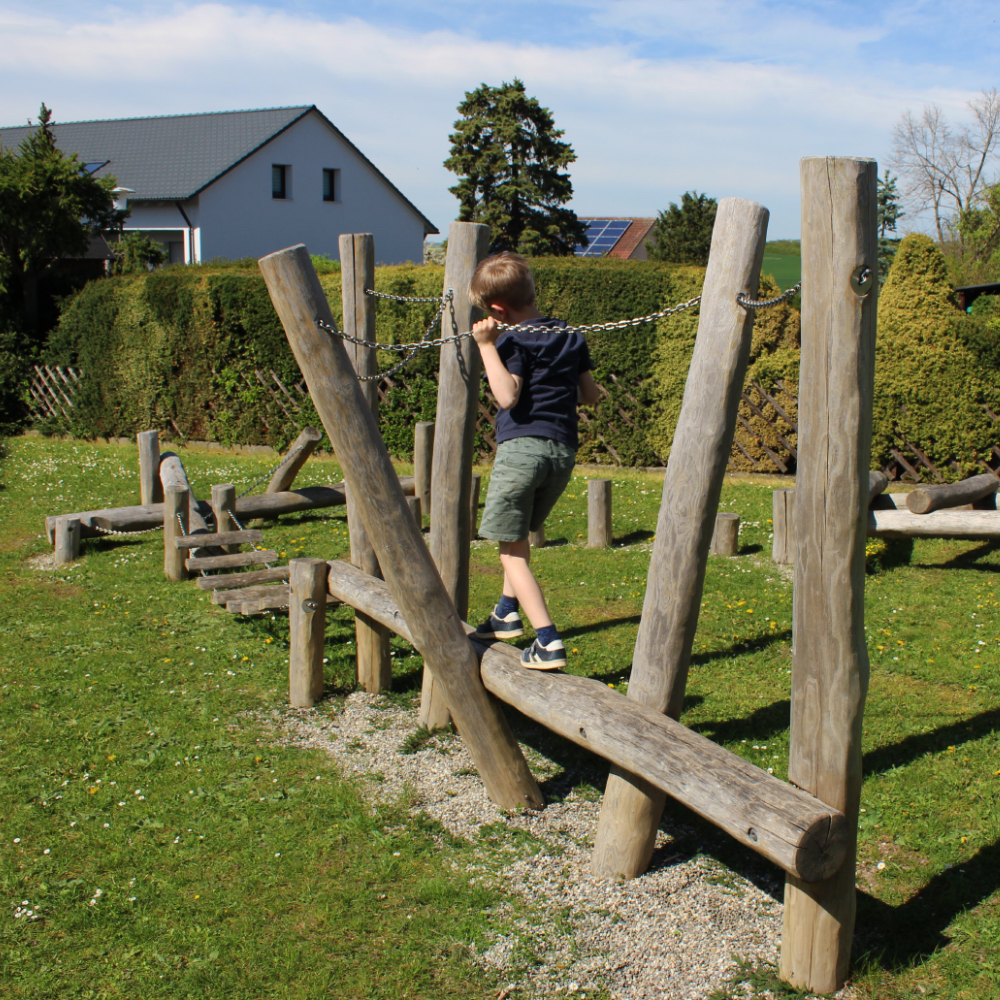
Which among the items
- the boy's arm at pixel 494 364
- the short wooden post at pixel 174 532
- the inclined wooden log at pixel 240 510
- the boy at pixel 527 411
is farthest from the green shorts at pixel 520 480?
the inclined wooden log at pixel 240 510

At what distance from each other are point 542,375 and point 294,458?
7096mm

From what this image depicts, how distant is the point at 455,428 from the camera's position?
4941mm

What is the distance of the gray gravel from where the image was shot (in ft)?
10.9

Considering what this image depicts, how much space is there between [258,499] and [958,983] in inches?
329

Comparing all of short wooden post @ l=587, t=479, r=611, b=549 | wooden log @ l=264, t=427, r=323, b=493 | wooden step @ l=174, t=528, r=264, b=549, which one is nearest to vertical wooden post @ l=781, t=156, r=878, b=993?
wooden step @ l=174, t=528, r=264, b=549

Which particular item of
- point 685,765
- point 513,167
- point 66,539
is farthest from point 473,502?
point 513,167

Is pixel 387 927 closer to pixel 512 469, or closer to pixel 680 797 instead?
pixel 680 797

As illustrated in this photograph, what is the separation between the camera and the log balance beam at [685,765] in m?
2.98

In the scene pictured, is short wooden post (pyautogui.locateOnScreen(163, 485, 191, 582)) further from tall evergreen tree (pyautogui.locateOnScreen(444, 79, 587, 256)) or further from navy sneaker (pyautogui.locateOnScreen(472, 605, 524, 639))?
tall evergreen tree (pyautogui.locateOnScreen(444, 79, 587, 256))

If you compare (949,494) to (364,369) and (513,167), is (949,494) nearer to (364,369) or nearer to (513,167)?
(364,369)

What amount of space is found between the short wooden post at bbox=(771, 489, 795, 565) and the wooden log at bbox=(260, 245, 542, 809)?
5301 millimetres

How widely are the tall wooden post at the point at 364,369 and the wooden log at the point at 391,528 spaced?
123 cm

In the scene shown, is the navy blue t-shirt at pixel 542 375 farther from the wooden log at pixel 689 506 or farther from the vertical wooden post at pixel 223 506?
the vertical wooden post at pixel 223 506

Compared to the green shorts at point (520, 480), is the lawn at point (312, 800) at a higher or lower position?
lower
